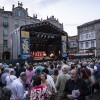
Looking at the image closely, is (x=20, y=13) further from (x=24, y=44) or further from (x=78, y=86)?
(x=78, y=86)

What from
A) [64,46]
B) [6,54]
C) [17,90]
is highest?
[64,46]

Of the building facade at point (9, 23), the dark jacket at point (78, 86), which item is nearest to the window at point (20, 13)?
the building facade at point (9, 23)

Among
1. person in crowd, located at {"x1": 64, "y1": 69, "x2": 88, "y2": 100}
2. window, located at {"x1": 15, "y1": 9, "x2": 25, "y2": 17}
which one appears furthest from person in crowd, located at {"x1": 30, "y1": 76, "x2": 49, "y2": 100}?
window, located at {"x1": 15, "y1": 9, "x2": 25, "y2": 17}

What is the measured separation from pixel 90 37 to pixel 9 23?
2168 cm

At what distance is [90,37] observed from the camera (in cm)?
6500

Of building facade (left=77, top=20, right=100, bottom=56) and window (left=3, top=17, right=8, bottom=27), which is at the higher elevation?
window (left=3, top=17, right=8, bottom=27)

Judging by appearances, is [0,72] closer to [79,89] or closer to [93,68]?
[93,68]

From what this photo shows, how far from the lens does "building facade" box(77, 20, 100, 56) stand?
6175 centimetres

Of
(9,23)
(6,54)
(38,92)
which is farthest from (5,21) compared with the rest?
(38,92)

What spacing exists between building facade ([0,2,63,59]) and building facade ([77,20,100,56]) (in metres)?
16.0

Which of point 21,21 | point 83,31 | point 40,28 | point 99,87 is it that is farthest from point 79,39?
point 99,87

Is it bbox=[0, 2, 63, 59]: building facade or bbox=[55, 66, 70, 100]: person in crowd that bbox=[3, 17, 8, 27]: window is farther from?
bbox=[55, 66, 70, 100]: person in crowd

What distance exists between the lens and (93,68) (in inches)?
547

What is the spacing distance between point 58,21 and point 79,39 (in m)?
7.94
